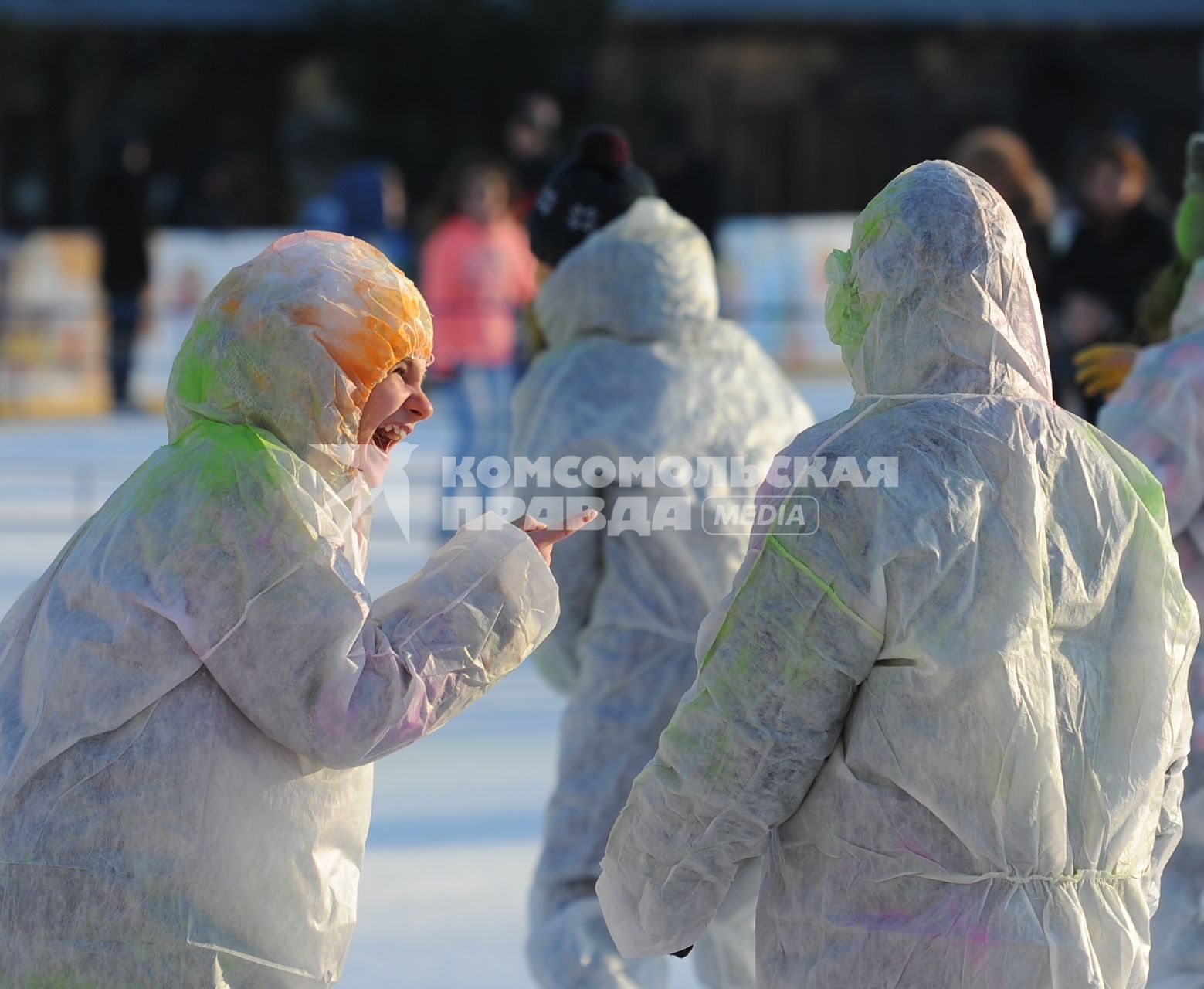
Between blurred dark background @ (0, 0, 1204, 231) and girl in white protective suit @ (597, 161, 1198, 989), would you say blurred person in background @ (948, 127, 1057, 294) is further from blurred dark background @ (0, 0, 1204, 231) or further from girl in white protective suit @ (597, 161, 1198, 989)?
blurred dark background @ (0, 0, 1204, 231)

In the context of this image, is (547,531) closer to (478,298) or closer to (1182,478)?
(1182,478)

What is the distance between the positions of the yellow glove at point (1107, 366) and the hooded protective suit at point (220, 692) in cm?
183

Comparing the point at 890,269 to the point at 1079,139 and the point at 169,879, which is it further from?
the point at 1079,139

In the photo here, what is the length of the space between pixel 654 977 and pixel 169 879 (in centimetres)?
159

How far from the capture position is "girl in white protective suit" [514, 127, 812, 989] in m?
3.37

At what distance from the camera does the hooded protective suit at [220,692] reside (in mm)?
1969

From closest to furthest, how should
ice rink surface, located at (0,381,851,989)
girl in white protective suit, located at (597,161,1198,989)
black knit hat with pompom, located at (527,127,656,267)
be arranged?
1. girl in white protective suit, located at (597,161,1198,989)
2. black knit hat with pompom, located at (527,127,656,267)
3. ice rink surface, located at (0,381,851,989)

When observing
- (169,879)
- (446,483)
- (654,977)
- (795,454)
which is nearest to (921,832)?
(795,454)

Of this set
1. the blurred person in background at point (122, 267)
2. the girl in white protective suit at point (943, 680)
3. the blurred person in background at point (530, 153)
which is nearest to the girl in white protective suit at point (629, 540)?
the girl in white protective suit at point (943, 680)

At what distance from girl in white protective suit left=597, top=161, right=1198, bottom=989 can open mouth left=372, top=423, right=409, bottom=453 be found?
446mm

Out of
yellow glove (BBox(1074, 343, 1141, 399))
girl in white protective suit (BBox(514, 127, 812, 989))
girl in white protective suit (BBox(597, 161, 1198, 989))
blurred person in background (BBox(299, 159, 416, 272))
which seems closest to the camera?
girl in white protective suit (BBox(597, 161, 1198, 989))

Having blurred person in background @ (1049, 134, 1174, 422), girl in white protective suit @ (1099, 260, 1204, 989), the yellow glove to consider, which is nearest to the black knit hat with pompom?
the yellow glove

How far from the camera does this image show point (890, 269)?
6.58ft

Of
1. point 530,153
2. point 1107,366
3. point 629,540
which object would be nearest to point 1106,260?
point 1107,366
